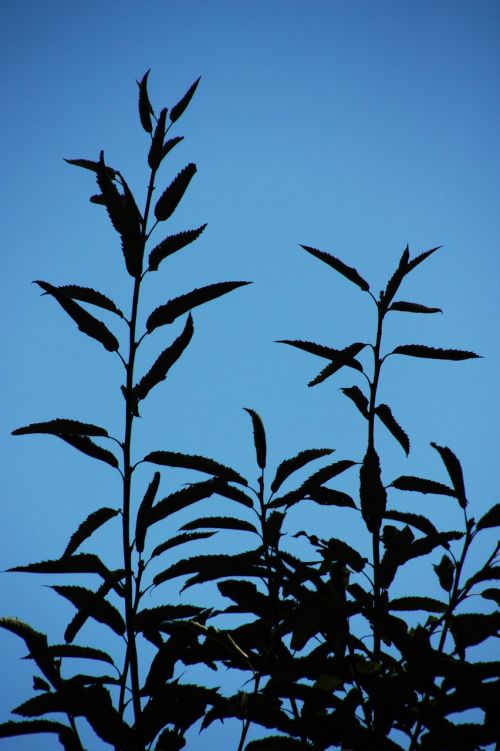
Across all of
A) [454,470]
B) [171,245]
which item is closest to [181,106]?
[171,245]

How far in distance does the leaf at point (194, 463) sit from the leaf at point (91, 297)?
1.60ft

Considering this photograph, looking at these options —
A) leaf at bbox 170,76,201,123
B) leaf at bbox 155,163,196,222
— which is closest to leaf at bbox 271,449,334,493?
leaf at bbox 155,163,196,222

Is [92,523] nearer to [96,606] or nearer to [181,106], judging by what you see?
[96,606]

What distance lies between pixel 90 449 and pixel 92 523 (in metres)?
0.23

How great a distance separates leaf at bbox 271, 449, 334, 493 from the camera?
2.13 meters

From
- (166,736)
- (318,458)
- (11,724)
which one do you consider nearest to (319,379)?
(318,458)

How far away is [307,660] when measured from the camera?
1660mm

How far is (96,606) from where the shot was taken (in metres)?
1.80

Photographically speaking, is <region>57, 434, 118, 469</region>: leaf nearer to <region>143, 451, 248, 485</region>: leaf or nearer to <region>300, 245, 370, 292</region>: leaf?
<region>143, 451, 248, 485</region>: leaf

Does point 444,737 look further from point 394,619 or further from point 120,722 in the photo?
point 120,722

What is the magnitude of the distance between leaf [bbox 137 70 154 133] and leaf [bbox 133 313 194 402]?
88 centimetres

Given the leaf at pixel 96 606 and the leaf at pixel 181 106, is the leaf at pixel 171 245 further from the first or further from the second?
the leaf at pixel 96 606

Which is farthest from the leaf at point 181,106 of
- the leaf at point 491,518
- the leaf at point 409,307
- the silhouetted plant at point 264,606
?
the leaf at point 491,518

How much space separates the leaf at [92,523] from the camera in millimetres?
1789
